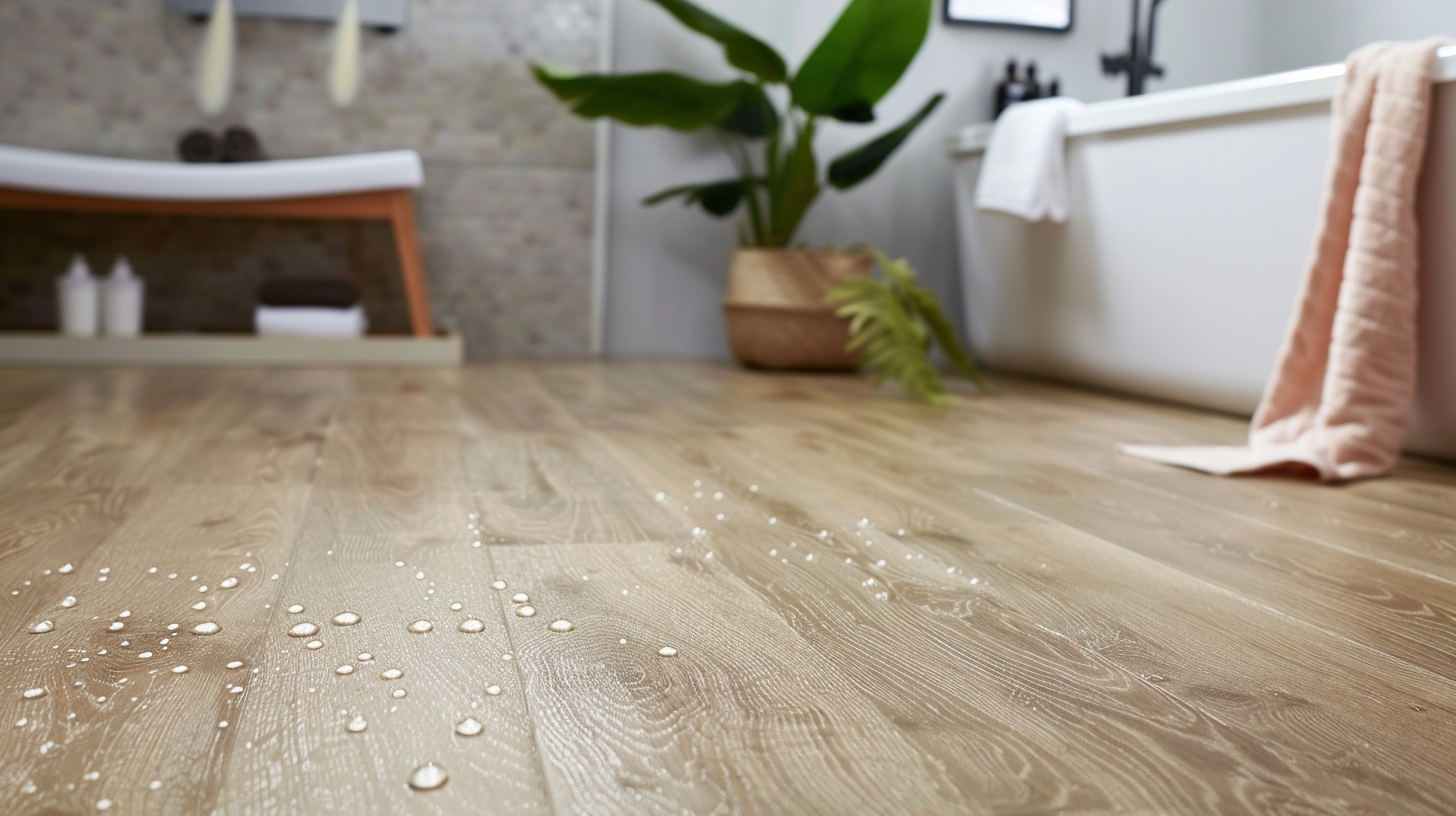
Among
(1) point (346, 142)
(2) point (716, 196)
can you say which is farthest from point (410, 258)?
(2) point (716, 196)

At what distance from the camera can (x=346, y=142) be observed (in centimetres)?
280

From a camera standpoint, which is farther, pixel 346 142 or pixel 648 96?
pixel 346 142

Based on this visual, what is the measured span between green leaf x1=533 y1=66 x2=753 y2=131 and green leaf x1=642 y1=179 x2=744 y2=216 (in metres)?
0.19

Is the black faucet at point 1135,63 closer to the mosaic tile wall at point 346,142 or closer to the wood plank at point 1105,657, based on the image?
the mosaic tile wall at point 346,142

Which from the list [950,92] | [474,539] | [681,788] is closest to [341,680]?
[681,788]

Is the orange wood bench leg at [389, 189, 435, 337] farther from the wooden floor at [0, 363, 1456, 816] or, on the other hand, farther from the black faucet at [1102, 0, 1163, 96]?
the black faucet at [1102, 0, 1163, 96]

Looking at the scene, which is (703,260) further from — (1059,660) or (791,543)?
(1059,660)

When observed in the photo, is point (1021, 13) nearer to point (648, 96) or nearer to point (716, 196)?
point (716, 196)

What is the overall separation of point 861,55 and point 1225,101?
0.80 metres

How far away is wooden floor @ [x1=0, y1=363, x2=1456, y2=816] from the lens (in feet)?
1.82

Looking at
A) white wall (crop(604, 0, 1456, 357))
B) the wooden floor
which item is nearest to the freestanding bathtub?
the wooden floor

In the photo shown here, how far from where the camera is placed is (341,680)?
658 mm

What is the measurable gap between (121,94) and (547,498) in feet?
6.83

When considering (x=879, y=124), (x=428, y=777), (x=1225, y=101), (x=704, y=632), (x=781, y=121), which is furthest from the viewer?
(x=879, y=124)
